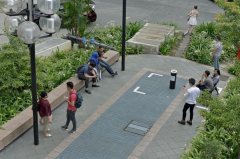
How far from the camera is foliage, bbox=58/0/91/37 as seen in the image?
1598cm

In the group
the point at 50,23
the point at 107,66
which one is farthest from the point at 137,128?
the point at 50,23

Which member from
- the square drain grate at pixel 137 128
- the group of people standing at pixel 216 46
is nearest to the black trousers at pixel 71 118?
the square drain grate at pixel 137 128

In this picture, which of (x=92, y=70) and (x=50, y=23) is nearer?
(x=50, y=23)

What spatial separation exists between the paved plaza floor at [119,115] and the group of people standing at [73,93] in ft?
0.80

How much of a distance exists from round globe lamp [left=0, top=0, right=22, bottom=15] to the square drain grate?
4712 mm

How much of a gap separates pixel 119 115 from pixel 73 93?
2.10 m

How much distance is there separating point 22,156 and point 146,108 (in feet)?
13.8

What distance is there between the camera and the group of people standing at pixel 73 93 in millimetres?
10070

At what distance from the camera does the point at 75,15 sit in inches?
639

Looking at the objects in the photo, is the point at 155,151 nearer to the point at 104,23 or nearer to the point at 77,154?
the point at 77,154

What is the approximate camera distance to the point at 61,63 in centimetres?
1434

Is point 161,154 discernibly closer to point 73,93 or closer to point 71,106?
point 71,106

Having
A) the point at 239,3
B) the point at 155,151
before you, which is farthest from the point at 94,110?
the point at 239,3

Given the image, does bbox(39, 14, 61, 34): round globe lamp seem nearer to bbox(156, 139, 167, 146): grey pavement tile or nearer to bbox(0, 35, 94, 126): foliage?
bbox(0, 35, 94, 126): foliage
